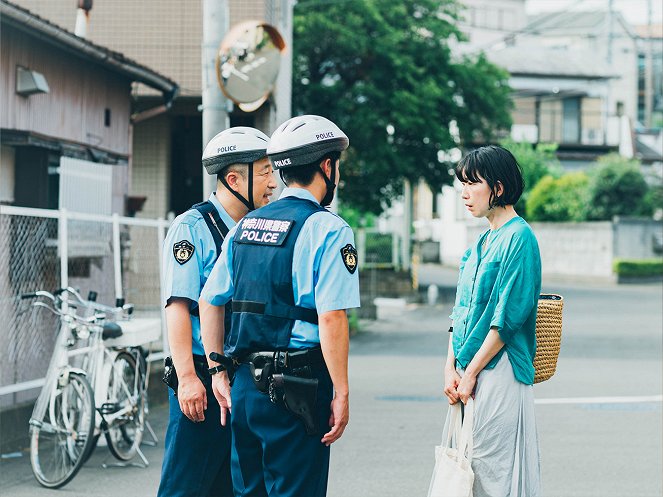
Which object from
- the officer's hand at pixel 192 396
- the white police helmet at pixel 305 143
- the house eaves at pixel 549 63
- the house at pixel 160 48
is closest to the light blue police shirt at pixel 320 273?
the white police helmet at pixel 305 143

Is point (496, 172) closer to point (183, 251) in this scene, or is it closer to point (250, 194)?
point (250, 194)

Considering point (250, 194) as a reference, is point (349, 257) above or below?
below

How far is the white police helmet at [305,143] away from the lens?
147 inches

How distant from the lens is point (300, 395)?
3596 mm

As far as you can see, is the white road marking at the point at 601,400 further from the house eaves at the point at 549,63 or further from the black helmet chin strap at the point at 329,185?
the house eaves at the point at 549,63

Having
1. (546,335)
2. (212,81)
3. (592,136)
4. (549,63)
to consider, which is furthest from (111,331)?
(549,63)

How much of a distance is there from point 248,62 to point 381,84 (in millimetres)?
17432

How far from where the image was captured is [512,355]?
4.18m

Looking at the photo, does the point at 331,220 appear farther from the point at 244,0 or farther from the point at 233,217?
the point at 244,0

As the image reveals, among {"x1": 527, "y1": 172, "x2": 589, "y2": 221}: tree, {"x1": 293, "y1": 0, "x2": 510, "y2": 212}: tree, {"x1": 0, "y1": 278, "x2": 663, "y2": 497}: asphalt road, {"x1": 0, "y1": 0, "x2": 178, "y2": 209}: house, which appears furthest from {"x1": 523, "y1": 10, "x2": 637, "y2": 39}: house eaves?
{"x1": 0, "y1": 0, "x2": 178, "y2": 209}: house

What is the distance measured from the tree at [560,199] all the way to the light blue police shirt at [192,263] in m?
33.9

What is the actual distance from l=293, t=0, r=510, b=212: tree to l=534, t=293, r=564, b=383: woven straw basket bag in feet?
70.2

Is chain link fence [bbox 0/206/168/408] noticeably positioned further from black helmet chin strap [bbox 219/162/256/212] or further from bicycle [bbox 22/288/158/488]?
black helmet chin strap [bbox 219/162/256/212]

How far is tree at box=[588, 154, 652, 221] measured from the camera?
36.0 metres
